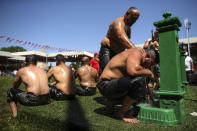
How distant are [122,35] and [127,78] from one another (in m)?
0.97

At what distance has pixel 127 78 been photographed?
1.96 m

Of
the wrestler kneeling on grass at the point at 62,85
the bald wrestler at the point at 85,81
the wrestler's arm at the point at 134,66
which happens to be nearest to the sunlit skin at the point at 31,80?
the wrestler kneeling on grass at the point at 62,85

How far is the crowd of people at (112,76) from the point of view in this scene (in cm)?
196

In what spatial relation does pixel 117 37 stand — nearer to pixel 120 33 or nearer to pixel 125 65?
pixel 120 33

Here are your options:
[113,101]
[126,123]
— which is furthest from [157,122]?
[113,101]

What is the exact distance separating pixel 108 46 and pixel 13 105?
2.12 metres

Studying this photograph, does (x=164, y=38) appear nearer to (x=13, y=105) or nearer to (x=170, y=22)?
(x=170, y=22)

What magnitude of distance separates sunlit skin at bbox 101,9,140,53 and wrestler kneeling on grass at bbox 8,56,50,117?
1.46 metres

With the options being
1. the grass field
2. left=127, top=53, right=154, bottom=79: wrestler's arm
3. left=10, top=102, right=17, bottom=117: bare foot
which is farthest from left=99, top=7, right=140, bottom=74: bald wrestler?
left=10, top=102, right=17, bottom=117: bare foot

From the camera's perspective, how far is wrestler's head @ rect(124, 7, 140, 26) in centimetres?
272

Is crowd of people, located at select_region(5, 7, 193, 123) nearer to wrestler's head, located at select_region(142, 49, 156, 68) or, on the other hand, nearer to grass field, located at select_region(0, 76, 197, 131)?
wrestler's head, located at select_region(142, 49, 156, 68)

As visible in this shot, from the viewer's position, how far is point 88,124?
6.19 ft

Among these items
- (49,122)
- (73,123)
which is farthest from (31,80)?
(73,123)

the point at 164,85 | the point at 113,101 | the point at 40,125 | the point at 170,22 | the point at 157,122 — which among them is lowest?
the point at 40,125
